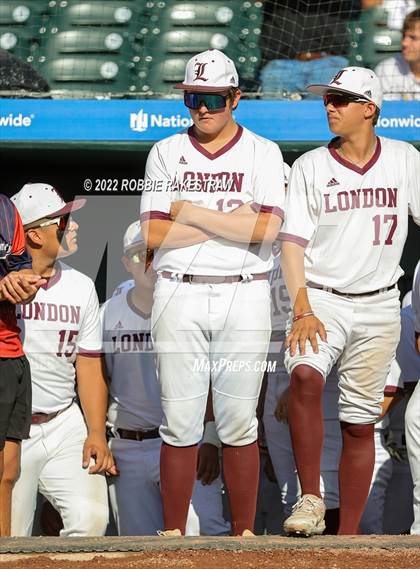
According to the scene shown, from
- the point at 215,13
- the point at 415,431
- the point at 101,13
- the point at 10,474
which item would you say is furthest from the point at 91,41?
the point at 415,431

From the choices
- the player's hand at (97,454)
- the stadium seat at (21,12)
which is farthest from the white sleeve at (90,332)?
the stadium seat at (21,12)

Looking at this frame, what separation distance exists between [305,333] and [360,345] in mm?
244

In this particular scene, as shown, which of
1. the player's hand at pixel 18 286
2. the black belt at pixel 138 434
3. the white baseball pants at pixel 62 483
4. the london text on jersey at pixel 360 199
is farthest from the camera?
the black belt at pixel 138 434

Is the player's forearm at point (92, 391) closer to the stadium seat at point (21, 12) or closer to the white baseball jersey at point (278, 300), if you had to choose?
the white baseball jersey at point (278, 300)

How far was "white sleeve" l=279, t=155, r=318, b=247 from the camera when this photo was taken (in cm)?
376

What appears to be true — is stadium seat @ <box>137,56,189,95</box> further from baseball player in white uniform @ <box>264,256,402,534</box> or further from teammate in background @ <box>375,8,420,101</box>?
baseball player in white uniform @ <box>264,256,402,534</box>

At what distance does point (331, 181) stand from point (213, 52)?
0.65 m

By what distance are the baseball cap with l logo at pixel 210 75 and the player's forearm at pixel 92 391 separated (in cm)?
112

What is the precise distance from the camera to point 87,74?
610 cm

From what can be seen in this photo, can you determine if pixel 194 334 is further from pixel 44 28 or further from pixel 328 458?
pixel 44 28

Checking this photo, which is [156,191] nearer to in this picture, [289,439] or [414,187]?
[414,187]

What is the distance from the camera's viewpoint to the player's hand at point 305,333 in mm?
3607

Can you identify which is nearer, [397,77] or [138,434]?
[138,434]

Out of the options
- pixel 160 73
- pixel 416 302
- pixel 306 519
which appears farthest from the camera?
pixel 160 73
